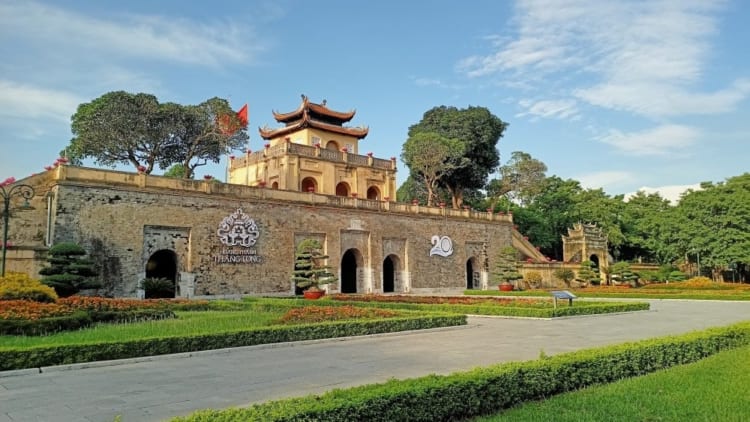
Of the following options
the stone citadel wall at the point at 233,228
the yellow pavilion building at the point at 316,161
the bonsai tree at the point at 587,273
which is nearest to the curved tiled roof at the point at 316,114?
the yellow pavilion building at the point at 316,161

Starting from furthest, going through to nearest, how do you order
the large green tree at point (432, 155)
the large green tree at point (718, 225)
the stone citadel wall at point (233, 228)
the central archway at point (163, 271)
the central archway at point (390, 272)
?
the large green tree at point (432, 155), the large green tree at point (718, 225), the central archway at point (390, 272), the central archway at point (163, 271), the stone citadel wall at point (233, 228)

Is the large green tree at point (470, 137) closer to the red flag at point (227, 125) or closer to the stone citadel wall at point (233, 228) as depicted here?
the stone citadel wall at point (233, 228)

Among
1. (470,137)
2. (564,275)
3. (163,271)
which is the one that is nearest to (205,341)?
(163,271)

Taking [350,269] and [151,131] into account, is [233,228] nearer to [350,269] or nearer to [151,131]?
[350,269]

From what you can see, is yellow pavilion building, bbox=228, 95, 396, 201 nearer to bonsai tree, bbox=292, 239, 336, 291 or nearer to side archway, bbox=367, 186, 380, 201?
side archway, bbox=367, 186, 380, 201

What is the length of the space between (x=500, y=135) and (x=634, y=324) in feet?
114

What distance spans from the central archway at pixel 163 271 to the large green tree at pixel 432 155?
68.9 ft

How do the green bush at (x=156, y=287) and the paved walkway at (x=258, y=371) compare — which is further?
the green bush at (x=156, y=287)

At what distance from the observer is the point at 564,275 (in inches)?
1487

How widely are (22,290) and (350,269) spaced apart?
20.0 meters

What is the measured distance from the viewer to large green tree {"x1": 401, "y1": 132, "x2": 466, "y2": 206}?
41.0 meters

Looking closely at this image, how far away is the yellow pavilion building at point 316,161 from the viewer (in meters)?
35.3

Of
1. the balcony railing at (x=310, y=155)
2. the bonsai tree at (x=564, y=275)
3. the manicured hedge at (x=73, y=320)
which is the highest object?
the balcony railing at (x=310, y=155)

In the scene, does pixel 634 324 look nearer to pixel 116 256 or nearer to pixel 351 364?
pixel 351 364
